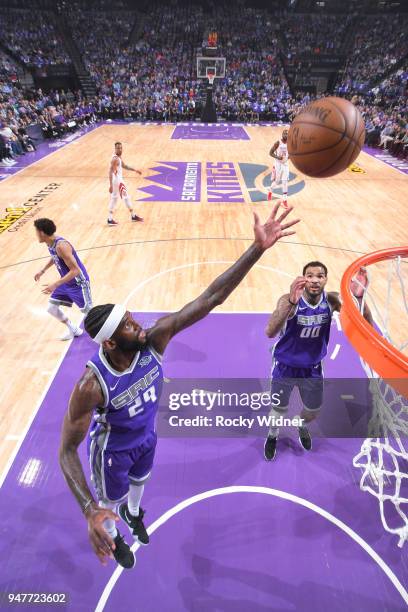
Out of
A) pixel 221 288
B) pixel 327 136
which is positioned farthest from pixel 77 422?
pixel 327 136

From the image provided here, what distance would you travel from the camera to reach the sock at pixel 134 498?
2.87 metres

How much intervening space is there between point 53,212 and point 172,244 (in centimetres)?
355

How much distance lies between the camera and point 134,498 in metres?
2.93

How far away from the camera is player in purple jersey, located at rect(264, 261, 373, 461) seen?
316 centimetres

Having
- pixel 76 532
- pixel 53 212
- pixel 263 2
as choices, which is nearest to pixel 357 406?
pixel 76 532

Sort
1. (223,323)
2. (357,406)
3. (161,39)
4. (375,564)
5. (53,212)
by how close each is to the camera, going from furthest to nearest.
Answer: (161,39) < (53,212) < (223,323) < (357,406) < (375,564)

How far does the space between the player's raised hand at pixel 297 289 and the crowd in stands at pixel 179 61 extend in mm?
17656

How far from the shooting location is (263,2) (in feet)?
106

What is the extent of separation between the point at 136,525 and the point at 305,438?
170cm

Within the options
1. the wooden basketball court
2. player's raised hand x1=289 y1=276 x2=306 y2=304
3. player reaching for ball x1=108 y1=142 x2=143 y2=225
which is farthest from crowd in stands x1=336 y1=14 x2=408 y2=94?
player's raised hand x1=289 y1=276 x2=306 y2=304

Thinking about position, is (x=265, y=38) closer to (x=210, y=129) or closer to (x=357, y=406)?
(x=210, y=129)

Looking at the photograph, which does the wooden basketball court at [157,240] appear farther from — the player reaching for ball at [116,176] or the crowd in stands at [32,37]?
the crowd in stands at [32,37]

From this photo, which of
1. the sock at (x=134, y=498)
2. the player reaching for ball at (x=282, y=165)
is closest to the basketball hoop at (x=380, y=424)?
the sock at (x=134, y=498)

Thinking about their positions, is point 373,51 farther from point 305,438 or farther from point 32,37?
point 305,438
